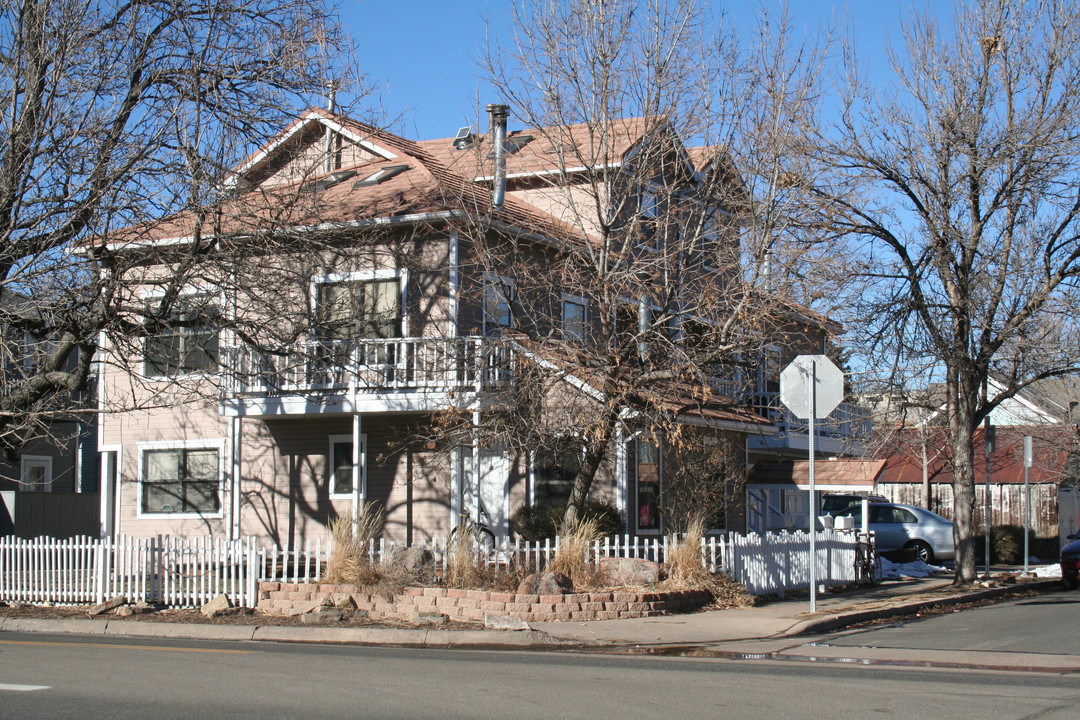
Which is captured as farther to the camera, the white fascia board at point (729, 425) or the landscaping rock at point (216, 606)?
the white fascia board at point (729, 425)

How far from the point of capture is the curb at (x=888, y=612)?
1288 cm

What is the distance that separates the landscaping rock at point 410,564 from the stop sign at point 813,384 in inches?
197

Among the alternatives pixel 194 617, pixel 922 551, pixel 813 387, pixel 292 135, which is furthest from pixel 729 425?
pixel 194 617

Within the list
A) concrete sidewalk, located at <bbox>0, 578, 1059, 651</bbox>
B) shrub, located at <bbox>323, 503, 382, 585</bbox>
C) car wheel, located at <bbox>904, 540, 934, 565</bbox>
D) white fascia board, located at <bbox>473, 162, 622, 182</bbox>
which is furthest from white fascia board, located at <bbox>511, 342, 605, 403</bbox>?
car wheel, located at <bbox>904, 540, 934, 565</bbox>

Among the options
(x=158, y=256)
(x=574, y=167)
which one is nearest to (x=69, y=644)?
(x=158, y=256)

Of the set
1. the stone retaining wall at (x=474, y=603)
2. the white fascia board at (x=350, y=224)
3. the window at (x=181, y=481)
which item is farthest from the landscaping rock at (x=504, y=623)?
the window at (x=181, y=481)

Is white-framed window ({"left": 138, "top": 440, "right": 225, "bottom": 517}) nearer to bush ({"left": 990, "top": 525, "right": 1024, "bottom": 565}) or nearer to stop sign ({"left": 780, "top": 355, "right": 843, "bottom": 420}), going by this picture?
stop sign ({"left": 780, "top": 355, "right": 843, "bottom": 420})

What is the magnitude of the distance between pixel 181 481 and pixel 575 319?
8.92 m

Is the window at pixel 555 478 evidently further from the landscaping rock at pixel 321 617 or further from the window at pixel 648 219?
the landscaping rock at pixel 321 617

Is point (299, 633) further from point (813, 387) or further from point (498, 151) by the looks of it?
point (498, 151)

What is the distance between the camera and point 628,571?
14.5 meters

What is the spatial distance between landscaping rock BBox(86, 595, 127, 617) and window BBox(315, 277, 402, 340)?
19.1 feet

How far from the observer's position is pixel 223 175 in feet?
49.5

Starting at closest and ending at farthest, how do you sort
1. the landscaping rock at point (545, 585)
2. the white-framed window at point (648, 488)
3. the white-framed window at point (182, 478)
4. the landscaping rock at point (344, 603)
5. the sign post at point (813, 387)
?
1. the landscaping rock at point (545, 585)
2. the landscaping rock at point (344, 603)
3. the sign post at point (813, 387)
4. the white-framed window at point (648, 488)
5. the white-framed window at point (182, 478)
